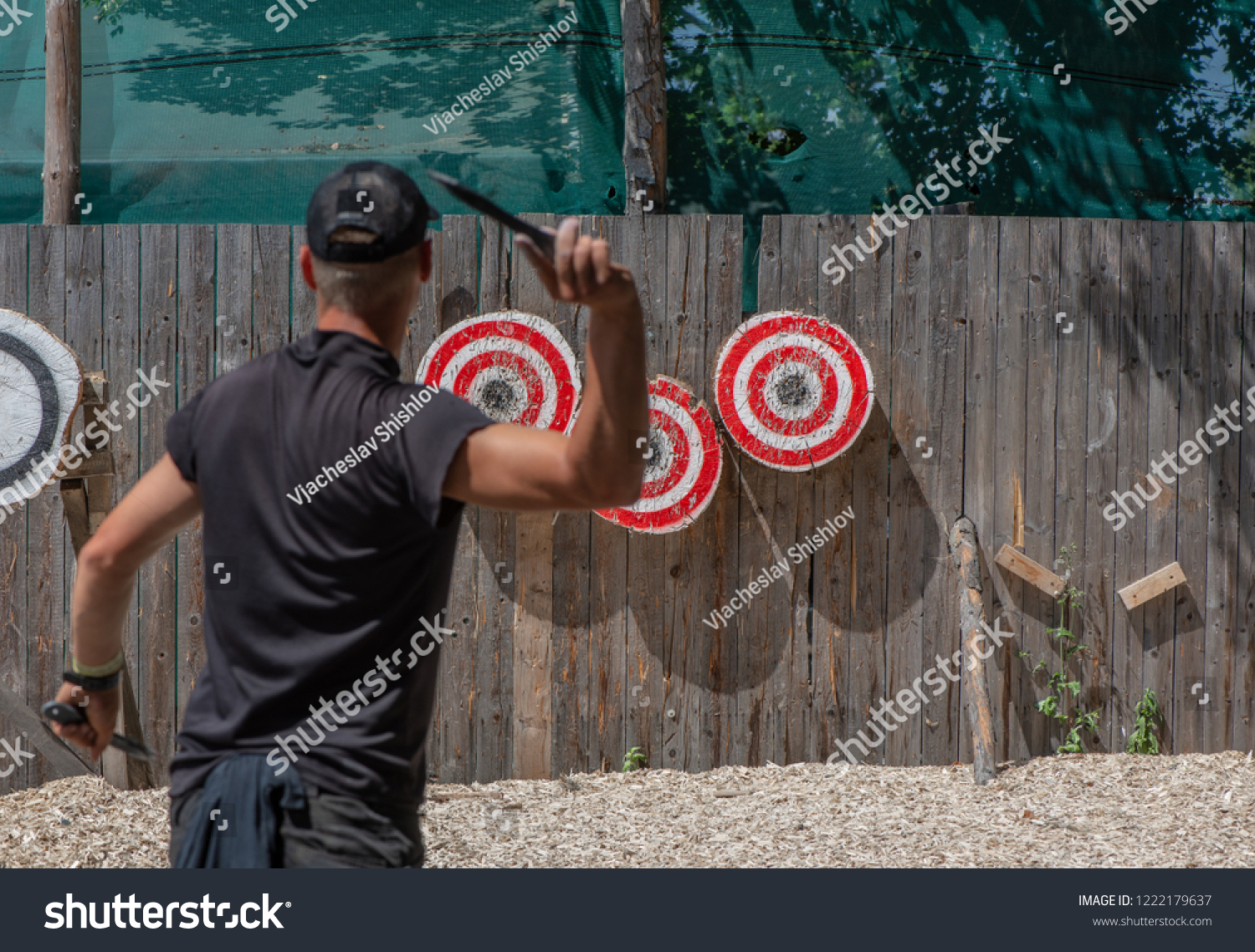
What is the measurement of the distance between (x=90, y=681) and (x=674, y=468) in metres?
2.58

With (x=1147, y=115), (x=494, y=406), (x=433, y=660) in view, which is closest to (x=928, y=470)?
(x=494, y=406)

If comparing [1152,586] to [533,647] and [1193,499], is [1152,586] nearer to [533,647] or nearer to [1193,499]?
[1193,499]

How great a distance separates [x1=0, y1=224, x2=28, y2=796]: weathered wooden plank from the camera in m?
4.05

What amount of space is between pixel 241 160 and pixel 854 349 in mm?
2895

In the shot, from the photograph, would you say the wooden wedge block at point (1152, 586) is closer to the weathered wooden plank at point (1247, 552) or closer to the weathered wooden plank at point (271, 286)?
the weathered wooden plank at point (1247, 552)

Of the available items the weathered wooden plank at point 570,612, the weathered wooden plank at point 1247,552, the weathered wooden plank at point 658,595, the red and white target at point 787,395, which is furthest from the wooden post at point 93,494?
the weathered wooden plank at point 1247,552

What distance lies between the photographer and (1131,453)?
14.0ft

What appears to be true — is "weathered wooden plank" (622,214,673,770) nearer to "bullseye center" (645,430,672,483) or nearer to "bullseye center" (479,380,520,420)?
"bullseye center" (645,430,672,483)

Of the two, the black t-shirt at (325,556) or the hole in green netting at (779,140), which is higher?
the hole in green netting at (779,140)

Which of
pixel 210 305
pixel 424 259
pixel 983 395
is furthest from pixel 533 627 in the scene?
pixel 424 259

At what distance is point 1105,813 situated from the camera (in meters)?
3.78

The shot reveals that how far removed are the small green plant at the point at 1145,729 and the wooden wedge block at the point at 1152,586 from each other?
0.41 meters

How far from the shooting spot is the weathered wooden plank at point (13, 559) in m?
4.05

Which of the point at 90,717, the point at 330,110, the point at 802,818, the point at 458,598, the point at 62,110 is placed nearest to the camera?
the point at 90,717
